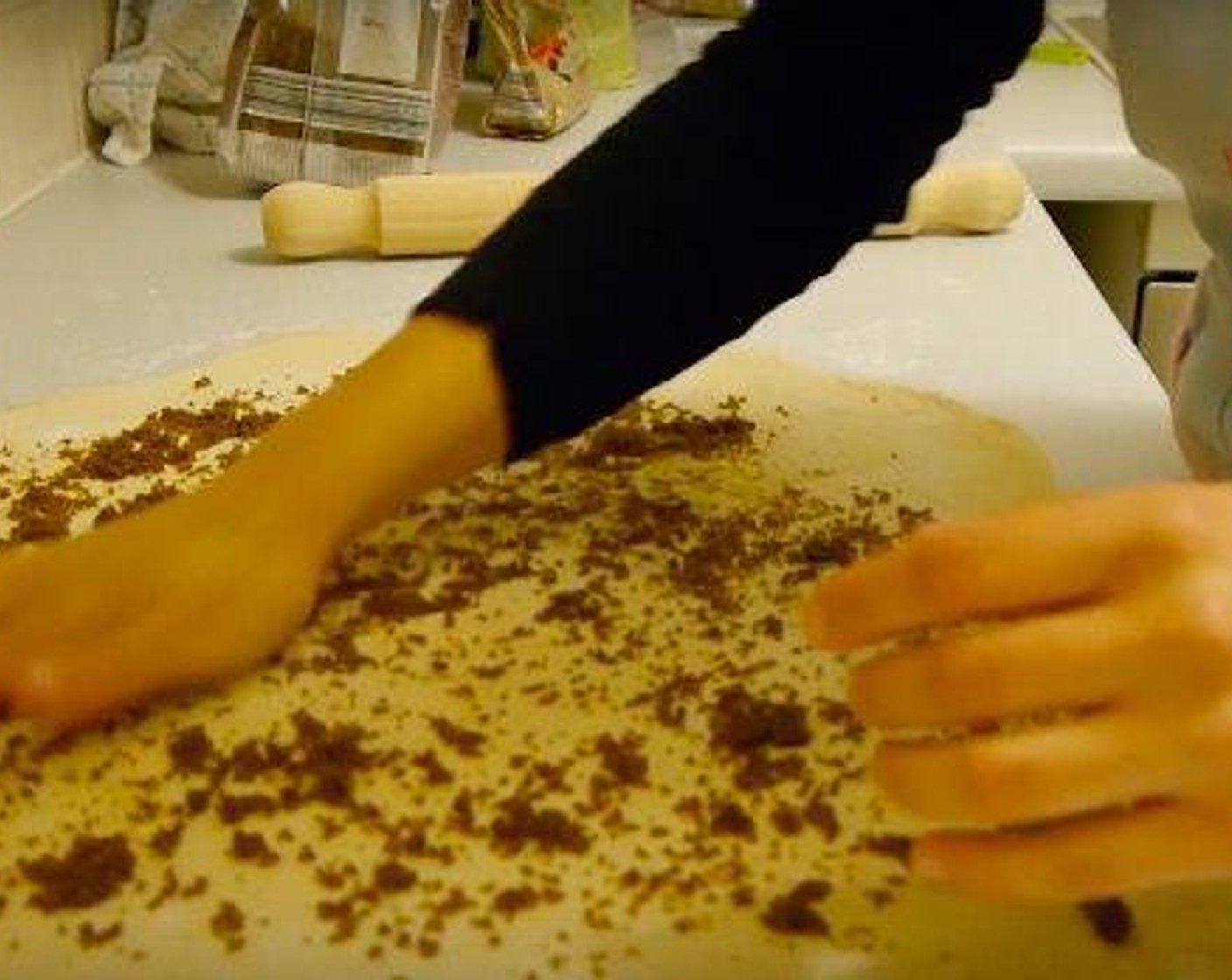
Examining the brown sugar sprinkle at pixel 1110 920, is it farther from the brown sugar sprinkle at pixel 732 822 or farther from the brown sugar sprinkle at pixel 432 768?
the brown sugar sprinkle at pixel 432 768

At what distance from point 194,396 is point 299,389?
0.06 metres

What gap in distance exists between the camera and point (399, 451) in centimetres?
65

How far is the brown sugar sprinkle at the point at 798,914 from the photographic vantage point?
0.49 meters

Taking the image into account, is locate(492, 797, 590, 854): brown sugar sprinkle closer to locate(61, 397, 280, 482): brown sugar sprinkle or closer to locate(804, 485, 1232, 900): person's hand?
locate(804, 485, 1232, 900): person's hand

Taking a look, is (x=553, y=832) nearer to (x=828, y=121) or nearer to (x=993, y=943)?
(x=993, y=943)

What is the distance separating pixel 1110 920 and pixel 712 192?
0.35m

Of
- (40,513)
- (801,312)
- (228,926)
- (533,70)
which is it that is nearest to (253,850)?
(228,926)

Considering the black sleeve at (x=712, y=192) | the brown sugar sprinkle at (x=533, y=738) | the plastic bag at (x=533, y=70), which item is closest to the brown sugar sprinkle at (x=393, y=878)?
the brown sugar sprinkle at (x=533, y=738)

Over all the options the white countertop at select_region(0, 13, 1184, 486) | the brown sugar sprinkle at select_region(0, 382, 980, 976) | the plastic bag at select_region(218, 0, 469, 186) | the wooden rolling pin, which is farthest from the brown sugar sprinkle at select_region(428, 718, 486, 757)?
the plastic bag at select_region(218, 0, 469, 186)

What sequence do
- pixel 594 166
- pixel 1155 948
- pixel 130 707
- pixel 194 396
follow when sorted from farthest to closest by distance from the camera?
1. pixel 194 396
2. pixel 594 166
3. pixel 130 707
4. pixel 1155 948

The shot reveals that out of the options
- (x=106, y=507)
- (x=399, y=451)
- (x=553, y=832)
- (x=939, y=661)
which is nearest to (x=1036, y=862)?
(x=939, y=661)

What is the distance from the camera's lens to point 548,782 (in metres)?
0.55

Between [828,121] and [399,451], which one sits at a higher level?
[828,121]

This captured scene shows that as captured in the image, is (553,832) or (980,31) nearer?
(553,832)
